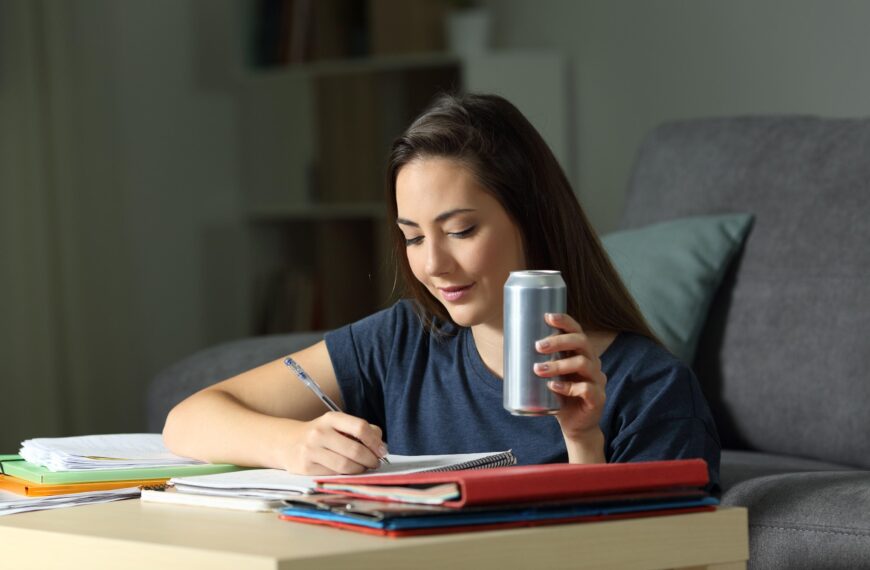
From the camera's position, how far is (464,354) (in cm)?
152

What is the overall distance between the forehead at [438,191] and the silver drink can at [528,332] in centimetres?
33

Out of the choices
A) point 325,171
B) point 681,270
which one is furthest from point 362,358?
point 325,171

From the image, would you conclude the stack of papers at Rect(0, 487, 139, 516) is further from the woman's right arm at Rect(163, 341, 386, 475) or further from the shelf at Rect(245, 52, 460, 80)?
the shelf at Rect(245, 52, 460, 80)

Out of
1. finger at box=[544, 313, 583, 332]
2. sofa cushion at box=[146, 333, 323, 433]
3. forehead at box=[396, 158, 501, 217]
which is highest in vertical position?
forehead at box=[396, 158, 501, 217]

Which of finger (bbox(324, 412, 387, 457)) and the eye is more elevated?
the eye

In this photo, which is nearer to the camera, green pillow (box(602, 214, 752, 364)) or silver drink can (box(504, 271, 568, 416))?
silver drink can (box(504, 271, 568, 416))

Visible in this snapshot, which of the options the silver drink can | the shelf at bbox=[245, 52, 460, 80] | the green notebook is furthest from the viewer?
the shelf at bbox=[245, 52, 460, 80]

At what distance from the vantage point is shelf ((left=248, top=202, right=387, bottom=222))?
3.70m

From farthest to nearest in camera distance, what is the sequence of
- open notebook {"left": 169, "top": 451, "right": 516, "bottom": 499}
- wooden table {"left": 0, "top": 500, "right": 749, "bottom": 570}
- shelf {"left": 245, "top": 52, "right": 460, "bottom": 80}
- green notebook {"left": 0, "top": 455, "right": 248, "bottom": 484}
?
1. shelf {"left": 245, "top": 52, "right": 460, "bottom": 80}
2. green notebook {"left": 0, "top": 455, "right": 248, "bottom": 484}
3. open notebook {"left": 169, "top": 451, "right": 516, "bottom": 499}
4. wooden table {"left": 0, "top": 500, "right": 749, "bottom": 570}

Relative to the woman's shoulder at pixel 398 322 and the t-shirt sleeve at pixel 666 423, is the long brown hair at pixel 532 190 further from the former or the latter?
the woman's shoulder at pixel 398 322

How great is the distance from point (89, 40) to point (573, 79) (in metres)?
1.33

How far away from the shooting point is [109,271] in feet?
11.6

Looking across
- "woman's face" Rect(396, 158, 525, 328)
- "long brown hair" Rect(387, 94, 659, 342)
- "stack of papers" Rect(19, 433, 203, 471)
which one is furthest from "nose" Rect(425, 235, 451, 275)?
"stack of papers" Rect(19, 433, 203, 471)

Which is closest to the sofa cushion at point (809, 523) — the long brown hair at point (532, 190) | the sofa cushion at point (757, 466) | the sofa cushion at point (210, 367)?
the sofa cushion at point (757, 466)
